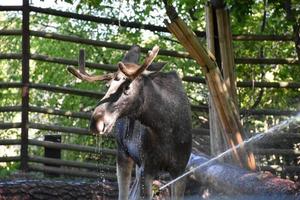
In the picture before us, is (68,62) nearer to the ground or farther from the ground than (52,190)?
farther from the ground

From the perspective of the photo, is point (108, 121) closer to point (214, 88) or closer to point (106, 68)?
point (214, 88)

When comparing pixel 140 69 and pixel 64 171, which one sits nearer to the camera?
pixel 140 69

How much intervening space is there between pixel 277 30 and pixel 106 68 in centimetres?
214

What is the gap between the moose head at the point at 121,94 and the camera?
461 centimetres

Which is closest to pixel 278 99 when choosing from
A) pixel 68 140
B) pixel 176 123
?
pixel 68 140

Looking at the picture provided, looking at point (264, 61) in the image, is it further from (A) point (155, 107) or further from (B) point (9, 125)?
(A) point (155, 107)

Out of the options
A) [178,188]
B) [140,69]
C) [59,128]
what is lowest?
[178,188]

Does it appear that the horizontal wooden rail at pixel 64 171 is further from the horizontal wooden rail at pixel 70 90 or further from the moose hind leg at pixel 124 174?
the moose hind leg at pixel 124 174

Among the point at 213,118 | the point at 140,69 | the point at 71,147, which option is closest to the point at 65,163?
the point at 71,147

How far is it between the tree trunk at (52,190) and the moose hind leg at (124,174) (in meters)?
0.30

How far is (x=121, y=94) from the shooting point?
4898 millimetres

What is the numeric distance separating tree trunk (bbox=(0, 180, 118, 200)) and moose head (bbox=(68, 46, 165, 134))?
4.49 ft

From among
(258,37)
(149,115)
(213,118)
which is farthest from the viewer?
(258,37)

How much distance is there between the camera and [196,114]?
9539mm
